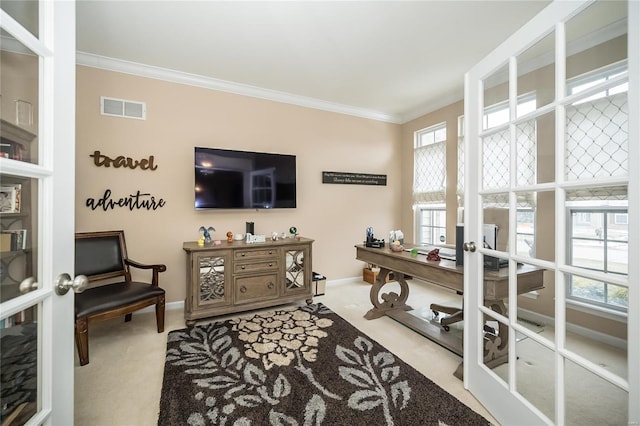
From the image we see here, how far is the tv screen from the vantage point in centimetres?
310

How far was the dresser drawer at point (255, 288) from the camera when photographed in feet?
9.37

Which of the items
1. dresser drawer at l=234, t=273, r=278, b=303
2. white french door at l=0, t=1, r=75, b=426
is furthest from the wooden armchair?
white french door at l=0, t=1, r=75, b=426

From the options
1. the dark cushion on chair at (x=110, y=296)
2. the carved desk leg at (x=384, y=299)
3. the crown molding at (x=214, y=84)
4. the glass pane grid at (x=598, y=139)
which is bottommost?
the carved desk leg at (x=384, y=299)

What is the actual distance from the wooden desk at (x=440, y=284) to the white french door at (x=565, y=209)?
0.02 m

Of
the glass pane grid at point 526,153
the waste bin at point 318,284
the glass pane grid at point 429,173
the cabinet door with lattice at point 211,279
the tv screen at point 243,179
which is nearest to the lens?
the glass pane grid at point 526,153

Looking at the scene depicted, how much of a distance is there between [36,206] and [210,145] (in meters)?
2.65

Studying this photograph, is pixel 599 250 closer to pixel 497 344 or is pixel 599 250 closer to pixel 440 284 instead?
pixel 497 344

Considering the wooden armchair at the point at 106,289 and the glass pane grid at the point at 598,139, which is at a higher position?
the glass pane grid at the point at 598,139

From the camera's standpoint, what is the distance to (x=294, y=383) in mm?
1780

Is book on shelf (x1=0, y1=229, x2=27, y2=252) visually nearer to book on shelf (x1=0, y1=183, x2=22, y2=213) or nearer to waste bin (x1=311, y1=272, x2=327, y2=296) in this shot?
book on shelf (x1=0, y1=183, x2=22, y2=213)

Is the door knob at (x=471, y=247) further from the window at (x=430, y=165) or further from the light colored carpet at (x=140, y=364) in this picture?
the window at (x=430, y=165)

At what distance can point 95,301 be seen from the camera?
2094 mm

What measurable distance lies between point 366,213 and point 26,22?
3.94 m

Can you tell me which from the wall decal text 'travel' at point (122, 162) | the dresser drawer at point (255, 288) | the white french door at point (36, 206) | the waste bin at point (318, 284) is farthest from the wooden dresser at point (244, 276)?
the white french door at point (36, 206)
